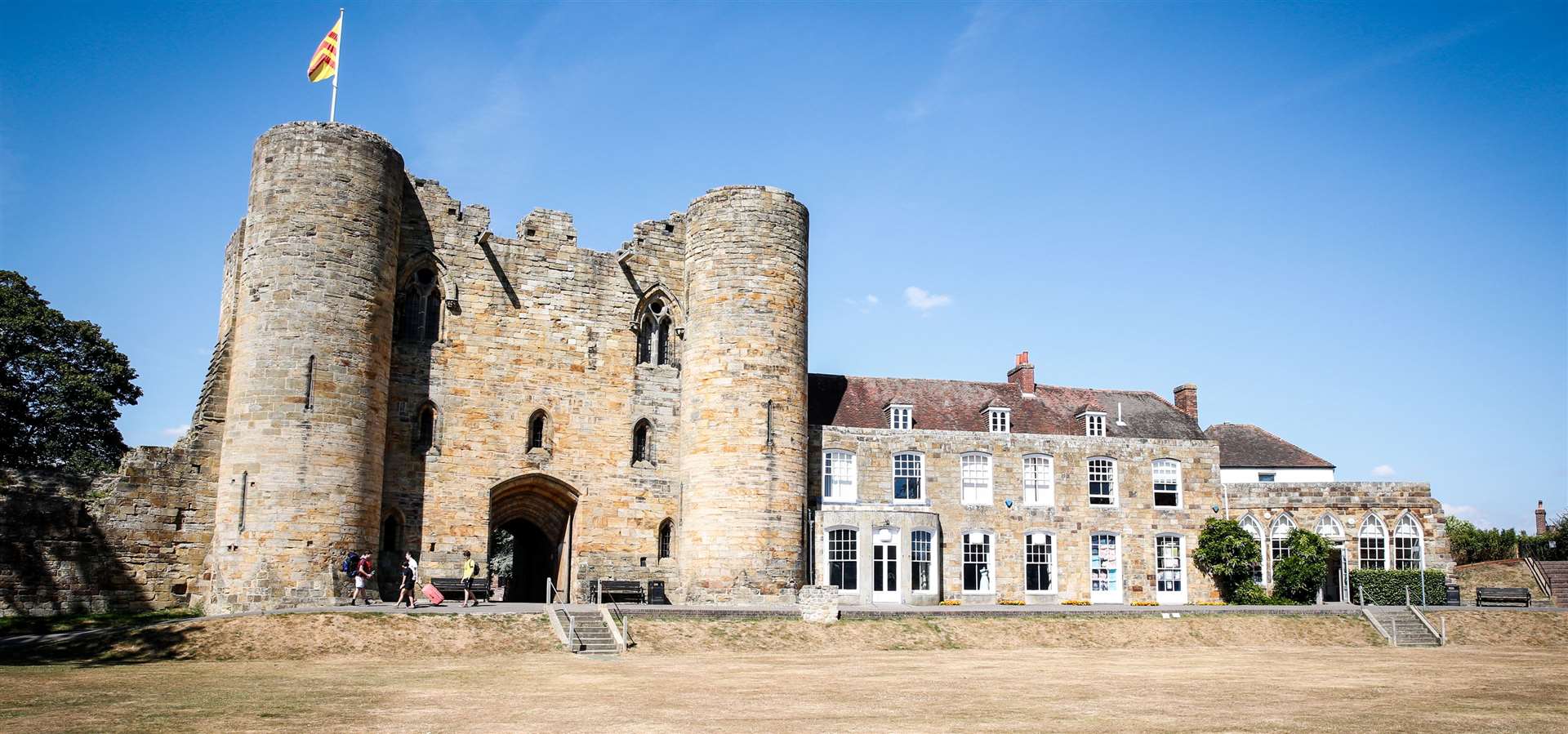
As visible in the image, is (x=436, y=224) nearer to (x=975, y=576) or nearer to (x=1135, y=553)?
(x=975, y=576)

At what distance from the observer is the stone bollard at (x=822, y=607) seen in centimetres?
2408

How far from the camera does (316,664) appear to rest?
60.4 feet

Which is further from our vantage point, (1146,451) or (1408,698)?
(1146,451)

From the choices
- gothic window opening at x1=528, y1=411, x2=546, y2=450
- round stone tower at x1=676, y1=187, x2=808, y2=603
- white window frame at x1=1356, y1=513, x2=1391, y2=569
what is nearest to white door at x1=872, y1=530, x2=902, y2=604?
round stone tower at x1=676, y1=187, x2=808, y2=603

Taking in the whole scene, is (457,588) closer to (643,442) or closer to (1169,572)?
(643,442)

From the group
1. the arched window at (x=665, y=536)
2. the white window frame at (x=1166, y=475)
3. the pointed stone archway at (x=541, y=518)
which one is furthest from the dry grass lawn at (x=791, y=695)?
the white window frame at (x=1166, y=475)

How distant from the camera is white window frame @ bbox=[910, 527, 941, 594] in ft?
99.7

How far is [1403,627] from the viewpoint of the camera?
26.5 m

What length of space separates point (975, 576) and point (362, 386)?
16386 mm

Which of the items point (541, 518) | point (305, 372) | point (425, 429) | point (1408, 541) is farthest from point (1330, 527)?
A: point (305, 372)

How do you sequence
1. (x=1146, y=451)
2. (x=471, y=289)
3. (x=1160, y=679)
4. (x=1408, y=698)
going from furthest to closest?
1. (x=1146, y=451)
2. (x=471, y=289)
3. (x=1160, y=679)
4. (x=1408, y=698)

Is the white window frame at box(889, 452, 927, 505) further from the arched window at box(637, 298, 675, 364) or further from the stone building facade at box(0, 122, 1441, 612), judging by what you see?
the arched window at box(637, 298, 675, 364)

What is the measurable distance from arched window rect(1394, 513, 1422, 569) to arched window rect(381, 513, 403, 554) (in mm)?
27087

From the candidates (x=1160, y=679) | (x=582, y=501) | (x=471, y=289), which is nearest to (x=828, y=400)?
(x=582, y=501)
